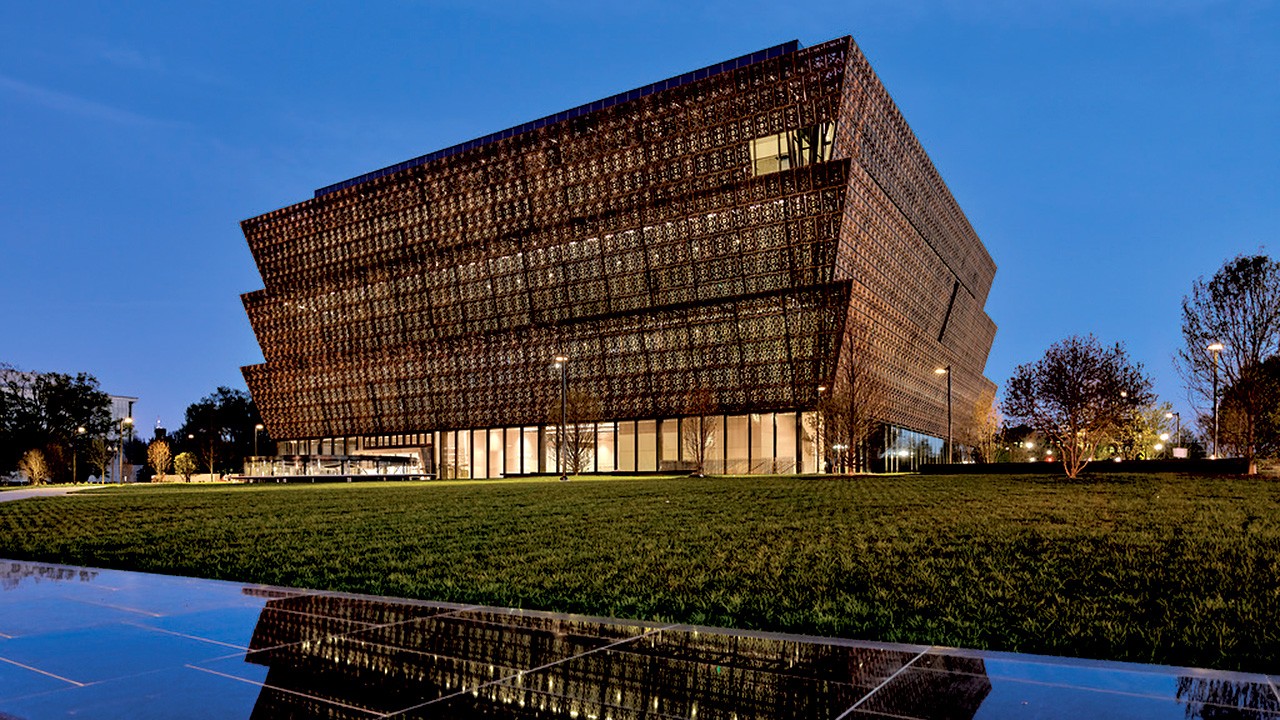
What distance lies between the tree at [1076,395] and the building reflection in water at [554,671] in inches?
1606

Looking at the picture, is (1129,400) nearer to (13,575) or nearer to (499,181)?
(13,575)

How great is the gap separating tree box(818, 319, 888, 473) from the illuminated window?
13.8m

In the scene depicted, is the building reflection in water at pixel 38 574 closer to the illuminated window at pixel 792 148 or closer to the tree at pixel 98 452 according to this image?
the illuminated window at pixel 792 148

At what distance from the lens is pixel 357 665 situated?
4418 mm

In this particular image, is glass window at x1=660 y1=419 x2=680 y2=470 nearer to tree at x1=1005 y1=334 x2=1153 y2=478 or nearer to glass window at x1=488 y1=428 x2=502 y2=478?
glass window at x1=488 y1=428 x2=502 y2=478

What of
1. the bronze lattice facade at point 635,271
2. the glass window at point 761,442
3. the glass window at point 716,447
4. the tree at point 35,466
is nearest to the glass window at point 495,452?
the bronze lattice facade at point 635,271

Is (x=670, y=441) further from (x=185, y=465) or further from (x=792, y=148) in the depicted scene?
(x=185, y=465)

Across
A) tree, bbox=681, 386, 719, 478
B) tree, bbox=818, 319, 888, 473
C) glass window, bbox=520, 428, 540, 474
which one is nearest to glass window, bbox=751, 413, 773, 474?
tree, bbox=681, 386, 719, 478

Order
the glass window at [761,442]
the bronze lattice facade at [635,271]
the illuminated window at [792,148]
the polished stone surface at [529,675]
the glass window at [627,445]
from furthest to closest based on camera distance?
the glass window at [627,445] < the glass window at [761,442] < the bronze lattice facade at [635,271] < the illuminated window at [792,148] < the polished stone surface at [529,675]

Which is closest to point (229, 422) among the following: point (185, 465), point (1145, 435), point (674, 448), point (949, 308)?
point (185, 465)

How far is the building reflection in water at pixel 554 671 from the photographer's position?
366cm

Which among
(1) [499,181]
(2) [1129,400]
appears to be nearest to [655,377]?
(1) [499,181]

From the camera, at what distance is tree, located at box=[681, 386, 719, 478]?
72.2 m

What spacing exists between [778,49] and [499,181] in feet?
108
